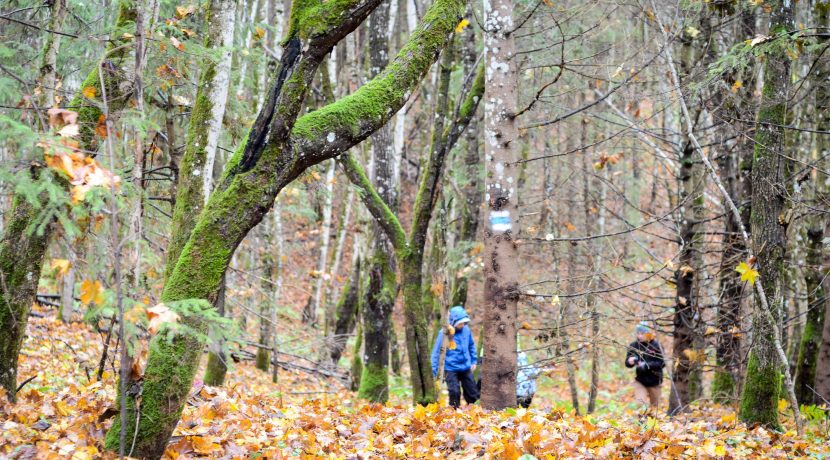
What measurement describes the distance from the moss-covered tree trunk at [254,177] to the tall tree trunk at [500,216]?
257 centimetres

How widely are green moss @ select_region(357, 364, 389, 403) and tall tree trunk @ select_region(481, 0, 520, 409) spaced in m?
3.10

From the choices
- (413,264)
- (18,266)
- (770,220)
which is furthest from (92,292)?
(770,220)

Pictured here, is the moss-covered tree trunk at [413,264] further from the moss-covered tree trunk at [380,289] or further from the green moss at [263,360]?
the green moss at [263,360]

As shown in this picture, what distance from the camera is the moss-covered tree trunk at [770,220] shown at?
653cm

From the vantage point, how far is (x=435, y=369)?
9.83 m

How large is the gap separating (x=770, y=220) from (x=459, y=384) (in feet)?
17.2

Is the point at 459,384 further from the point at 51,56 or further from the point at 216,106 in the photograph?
the point at 51,56

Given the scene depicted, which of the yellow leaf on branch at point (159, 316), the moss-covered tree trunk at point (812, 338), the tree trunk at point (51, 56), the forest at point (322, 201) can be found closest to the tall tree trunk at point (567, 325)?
the forest at point (322, 201)

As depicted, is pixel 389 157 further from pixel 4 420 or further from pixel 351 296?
pixel 351 296

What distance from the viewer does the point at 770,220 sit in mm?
6547

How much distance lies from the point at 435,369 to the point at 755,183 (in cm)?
530

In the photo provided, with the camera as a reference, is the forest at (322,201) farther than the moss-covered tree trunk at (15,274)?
No

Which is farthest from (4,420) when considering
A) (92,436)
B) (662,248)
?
(662,248)

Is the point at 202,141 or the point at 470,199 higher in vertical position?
the point at 470,199
